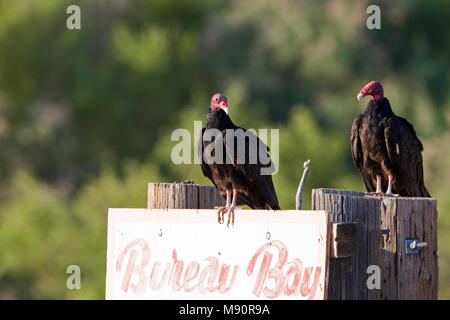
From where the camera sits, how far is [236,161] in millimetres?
4676

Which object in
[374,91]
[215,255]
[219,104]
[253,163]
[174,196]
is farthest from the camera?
[374,91]

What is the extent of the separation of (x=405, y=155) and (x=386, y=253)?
1676mm

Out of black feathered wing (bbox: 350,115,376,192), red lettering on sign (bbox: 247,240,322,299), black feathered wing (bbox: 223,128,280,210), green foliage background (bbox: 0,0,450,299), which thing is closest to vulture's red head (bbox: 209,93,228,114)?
black feathered wing (bbox: 223,128,280,210)

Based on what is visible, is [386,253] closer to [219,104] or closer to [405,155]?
[405,155]

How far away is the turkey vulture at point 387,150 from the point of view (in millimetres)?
4918

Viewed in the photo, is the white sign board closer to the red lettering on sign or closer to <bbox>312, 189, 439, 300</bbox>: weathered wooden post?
the red lettering on sign

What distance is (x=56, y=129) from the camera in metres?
19.9

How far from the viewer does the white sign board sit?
10.9ft

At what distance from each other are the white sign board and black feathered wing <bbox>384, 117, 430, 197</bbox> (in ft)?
5.34

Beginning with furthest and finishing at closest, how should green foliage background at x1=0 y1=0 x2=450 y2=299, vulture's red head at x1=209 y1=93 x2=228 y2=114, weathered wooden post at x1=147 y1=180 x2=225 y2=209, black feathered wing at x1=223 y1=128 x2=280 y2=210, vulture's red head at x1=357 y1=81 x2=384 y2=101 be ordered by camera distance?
green foliage background at x1=0 y1=0 x2=450 y2=299 < vulture's red head at x1=357 y1=81 x2=384 y2=101 < vulture's red head at x1=209 y1=93 x2=228 y2=114 < black feathered wing at x1=223 y1=128 x2=280 y2=210 < weathered wooden post at x1=147 y1=180 x2=225 y2=209

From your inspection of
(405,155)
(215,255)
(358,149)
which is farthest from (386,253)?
(358,149)

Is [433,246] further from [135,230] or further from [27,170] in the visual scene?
[27,170]

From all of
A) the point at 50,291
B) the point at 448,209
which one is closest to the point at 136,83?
the point at 50,291

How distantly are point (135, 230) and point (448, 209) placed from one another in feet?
34.3
